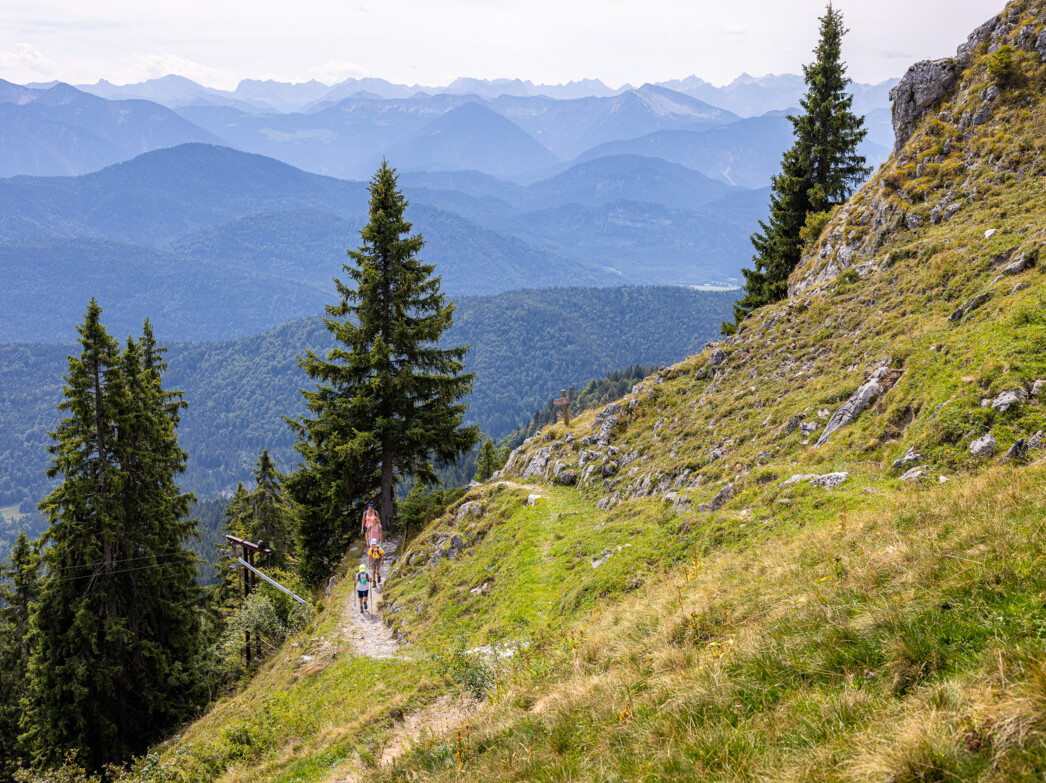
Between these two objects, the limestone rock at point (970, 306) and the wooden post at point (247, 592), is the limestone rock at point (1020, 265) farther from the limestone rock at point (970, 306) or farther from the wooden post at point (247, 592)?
the wooden post at point (247, 592)

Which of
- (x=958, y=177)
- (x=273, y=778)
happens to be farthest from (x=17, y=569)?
(x=958, y=177)

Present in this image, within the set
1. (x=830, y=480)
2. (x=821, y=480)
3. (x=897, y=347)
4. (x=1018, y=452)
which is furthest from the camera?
(x=897, y=347)

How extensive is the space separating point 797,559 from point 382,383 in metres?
21.5

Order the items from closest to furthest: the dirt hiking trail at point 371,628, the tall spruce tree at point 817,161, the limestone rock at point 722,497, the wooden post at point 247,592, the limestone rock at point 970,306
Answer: the limestone rock at point 722,497 < the limestone rock at point 970,306 < the dirt hiking trail at point 371,628 < the wooden post at point 247,592 < the tall spruce tree at point 817,161

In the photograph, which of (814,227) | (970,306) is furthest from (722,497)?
(814,227)

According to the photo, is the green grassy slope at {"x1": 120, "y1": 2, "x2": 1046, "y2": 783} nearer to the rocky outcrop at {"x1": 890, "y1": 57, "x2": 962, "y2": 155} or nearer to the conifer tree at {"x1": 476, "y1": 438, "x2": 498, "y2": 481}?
the rocky outcrop at {"x1": 890, "y1": 57, "x2": 962, "y2": 155}

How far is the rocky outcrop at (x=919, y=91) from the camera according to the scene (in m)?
26.3

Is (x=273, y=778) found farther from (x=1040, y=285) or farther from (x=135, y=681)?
(x=135, y=681)

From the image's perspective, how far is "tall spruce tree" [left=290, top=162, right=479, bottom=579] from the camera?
88.7 ft

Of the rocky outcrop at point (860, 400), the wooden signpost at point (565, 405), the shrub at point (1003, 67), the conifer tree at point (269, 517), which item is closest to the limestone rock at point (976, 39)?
the shrub at point (1003, 67)

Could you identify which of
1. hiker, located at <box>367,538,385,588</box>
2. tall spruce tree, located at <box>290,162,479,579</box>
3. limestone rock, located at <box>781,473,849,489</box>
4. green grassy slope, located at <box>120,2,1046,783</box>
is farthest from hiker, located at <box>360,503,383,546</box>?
limestone rock, located at <box>781,473,849,489</box>

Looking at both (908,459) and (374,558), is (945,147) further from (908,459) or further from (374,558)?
(374,558)

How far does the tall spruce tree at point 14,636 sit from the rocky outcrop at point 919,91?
50103 mm

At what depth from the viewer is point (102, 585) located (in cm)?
2473
